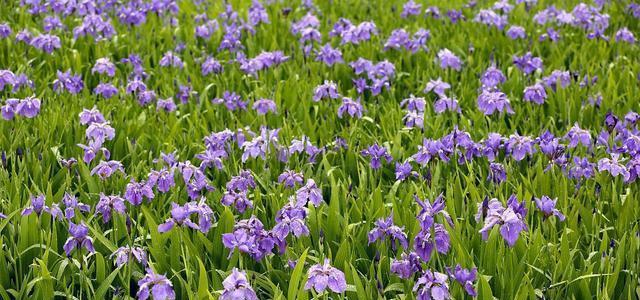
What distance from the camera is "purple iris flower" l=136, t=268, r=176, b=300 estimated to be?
241cm

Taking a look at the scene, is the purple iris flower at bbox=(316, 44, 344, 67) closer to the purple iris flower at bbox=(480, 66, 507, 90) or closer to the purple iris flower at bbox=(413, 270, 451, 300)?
the purple iris flower at bbox=(480, 66, 507, 90)

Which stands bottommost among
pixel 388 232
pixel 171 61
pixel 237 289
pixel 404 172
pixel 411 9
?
pixel 411 9

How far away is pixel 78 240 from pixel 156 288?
0.42 meters

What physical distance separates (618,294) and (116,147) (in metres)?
2.29

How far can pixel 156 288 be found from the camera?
242 cm

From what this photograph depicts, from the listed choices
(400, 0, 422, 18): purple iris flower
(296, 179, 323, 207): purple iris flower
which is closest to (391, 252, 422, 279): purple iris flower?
(296, 179, 323, 207): purple iris flower

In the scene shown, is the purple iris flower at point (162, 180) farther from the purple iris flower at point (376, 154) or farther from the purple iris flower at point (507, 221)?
the purple iris flower at point (507, 221)

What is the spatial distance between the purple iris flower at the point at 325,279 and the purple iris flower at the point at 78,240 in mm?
752

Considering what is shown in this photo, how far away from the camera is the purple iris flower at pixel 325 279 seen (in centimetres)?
239

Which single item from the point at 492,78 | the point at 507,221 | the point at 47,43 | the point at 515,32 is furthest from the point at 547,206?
the point at 47,43

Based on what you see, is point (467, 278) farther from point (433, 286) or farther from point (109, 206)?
point (109, 206)

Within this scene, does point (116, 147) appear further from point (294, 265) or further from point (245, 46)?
point (245, 46)

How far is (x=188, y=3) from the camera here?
7.06 metres

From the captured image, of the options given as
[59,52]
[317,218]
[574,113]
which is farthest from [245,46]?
[317,218]
